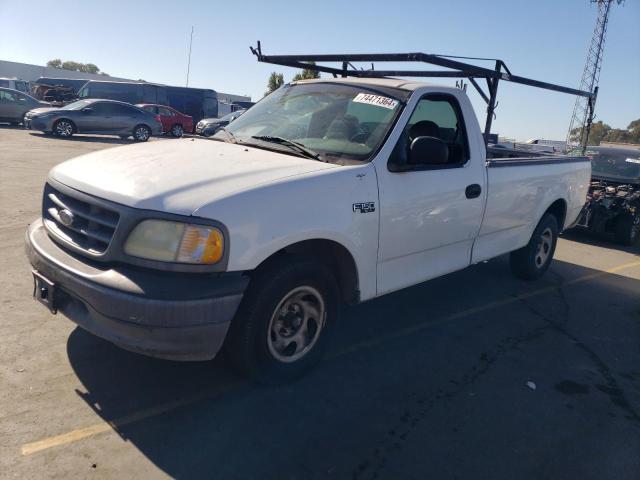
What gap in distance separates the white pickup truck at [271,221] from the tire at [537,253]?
56.4 inches

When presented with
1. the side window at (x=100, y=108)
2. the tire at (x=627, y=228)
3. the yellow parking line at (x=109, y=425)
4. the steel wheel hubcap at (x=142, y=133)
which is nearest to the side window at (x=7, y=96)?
the side window at (x=100, y=108)

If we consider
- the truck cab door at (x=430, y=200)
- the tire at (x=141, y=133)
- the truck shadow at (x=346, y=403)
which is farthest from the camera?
the tire at (x=141, y=133)

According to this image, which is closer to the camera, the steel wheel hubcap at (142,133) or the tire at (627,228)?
the tire at (627,228)

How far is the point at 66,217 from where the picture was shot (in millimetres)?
3250

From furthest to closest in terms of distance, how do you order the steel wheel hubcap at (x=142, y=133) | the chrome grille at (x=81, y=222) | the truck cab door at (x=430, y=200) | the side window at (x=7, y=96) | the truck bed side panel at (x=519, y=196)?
the side window at (x=7, y=96)
the steel wheel hubcap at (x=142, y=133)
the truck bed side panel at (x=519, y=196)
the truck cab door at (x=430, y=200)
the chrome grille at (x=81, y=222)

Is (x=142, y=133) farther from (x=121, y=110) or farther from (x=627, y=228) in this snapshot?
(x=627, y=228)

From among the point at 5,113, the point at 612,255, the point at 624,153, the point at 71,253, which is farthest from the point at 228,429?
the point at 5,113

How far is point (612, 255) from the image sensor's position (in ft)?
28.9

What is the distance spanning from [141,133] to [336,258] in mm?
20531

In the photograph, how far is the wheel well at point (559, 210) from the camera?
21.4 ft

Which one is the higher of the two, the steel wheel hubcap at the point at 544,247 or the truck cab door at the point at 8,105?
the truck cab door at the point at 8,105

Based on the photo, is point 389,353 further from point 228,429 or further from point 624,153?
point 624,153

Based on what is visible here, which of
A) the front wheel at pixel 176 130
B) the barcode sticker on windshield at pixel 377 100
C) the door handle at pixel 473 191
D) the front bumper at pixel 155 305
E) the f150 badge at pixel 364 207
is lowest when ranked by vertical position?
the front bumper at pixel 155 305

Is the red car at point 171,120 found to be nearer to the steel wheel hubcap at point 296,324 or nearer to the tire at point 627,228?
the tire at point 627,228
